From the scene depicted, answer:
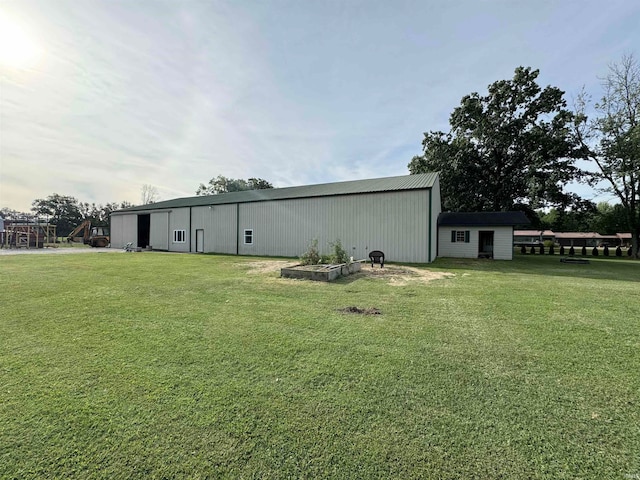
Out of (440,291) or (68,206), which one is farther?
(68,206)

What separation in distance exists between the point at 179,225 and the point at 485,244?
24225 mm

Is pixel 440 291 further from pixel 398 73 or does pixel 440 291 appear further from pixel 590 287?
pixel 398 73

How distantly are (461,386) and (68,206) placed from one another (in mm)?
80090

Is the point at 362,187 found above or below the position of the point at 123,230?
above

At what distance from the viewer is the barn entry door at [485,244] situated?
61.6ft

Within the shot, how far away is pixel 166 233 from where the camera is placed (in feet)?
83.0

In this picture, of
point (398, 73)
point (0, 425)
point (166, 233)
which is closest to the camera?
point (0, 425)

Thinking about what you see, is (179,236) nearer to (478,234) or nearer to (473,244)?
(473,244)

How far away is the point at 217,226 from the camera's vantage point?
22344 millimetres

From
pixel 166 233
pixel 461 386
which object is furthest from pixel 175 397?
pixel 166 233

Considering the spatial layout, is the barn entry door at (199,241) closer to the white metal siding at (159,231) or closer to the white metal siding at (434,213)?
the white metal siding at (159,231)

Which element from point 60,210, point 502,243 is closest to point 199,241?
point 502,243

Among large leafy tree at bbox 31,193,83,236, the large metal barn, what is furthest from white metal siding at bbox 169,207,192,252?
large leafy tree at bbox 31,193,83,236

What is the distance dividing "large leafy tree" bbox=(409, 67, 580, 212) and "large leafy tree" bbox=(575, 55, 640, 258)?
2089 mm
